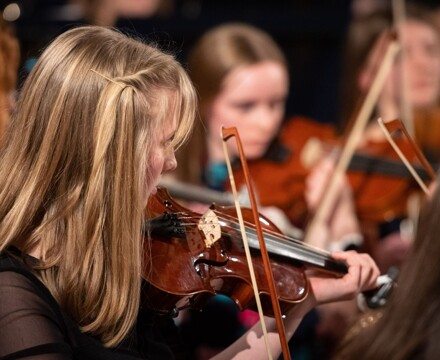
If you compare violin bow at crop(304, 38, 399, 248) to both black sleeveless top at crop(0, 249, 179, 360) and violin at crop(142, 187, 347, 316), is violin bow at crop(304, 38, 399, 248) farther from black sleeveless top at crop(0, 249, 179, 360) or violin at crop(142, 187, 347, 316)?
black sleeveless top at crop(0, 249, 179, 360)

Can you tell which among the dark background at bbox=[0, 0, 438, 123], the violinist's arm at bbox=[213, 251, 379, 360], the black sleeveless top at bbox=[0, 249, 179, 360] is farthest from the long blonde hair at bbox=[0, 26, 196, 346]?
the dark background at bbox=[0, 0, 438, 123]

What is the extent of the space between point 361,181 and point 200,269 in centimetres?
155

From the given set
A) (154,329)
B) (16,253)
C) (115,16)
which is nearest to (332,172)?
(115,16)

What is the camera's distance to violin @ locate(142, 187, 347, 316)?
1498 mm

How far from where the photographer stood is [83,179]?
4.72 ft

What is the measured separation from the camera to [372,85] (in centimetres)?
293

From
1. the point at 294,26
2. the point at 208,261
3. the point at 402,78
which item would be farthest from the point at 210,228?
the point at 294,26

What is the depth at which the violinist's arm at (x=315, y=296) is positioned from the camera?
1.68 meters

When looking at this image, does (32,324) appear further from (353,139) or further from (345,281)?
(353,139)

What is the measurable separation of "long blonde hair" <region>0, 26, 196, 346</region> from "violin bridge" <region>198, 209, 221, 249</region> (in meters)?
0.13

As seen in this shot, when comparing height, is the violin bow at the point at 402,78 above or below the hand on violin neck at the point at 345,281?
below

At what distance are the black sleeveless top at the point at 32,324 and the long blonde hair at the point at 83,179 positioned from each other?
1.0 inches

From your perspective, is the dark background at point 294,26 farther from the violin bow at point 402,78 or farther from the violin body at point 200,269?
the violin body at point 200,269

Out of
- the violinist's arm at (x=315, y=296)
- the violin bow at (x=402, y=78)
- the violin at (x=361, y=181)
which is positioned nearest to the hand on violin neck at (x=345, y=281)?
the violinist's arm at (x=315, y=296)
